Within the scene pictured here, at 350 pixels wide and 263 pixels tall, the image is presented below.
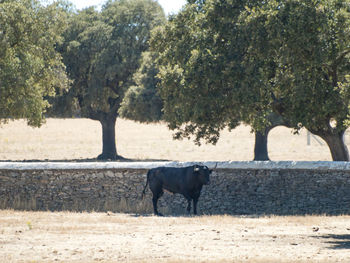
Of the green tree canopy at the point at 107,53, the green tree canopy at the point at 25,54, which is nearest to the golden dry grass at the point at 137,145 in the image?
the green tree canopy at the point at 107,53

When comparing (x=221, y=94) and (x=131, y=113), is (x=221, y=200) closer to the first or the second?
(x=221, y=94)

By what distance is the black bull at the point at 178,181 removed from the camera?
739 inches

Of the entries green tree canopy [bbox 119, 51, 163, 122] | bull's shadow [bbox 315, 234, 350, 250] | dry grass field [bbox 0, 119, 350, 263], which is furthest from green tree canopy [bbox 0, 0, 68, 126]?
bull's shadow [bbox 315, 234, 350, 250]

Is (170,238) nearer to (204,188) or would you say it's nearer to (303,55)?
(204,188)

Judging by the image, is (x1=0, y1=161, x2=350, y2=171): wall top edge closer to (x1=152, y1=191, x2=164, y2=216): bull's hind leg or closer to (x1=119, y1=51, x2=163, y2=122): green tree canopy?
(x1=152, y1=191, x2=164, y2=216): bull's hind leg

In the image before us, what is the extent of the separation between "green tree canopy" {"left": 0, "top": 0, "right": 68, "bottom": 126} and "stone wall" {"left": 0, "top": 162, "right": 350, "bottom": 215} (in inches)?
367

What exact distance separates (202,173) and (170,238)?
4.96 metres

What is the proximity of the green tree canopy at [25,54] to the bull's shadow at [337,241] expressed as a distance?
19.1 metres

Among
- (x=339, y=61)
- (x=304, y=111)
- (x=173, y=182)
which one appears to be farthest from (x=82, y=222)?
(x=339, y=61)

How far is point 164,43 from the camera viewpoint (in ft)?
89.4

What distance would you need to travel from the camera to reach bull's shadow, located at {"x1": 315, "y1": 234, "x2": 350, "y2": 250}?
1246 cm

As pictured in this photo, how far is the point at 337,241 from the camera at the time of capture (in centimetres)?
1320

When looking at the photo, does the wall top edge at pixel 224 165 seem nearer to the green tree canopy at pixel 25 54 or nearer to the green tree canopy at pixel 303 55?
the green tree canopy at pixel 303 55

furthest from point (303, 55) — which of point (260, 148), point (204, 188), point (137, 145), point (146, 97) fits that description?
point (137, 145)
